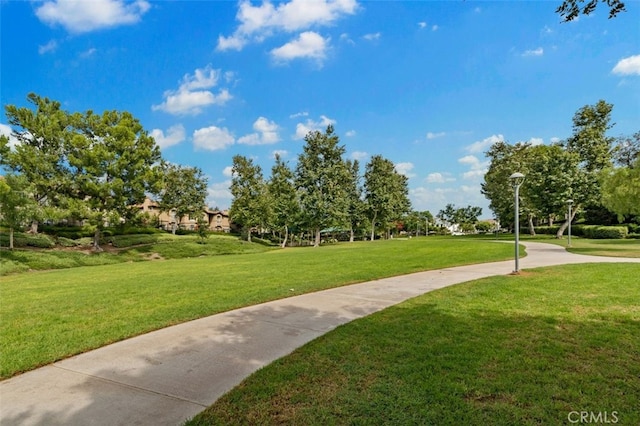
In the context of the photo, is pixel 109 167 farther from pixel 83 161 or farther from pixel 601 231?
pixel 601 231

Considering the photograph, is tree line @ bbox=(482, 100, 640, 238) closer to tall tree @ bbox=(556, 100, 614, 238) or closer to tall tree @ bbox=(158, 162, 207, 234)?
tall tree @ bbox=(556, 100, 614, 238)

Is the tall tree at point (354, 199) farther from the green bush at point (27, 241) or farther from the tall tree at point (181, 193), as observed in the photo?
the green bush at point (27, 241)

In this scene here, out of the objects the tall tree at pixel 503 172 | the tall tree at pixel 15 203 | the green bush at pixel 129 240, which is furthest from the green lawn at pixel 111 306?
the tall tree at pixel 503 172

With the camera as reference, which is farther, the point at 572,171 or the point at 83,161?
the point at 572,171

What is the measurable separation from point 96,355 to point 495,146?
5095cm

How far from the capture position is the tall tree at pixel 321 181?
38.7 meters

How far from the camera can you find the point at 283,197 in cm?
3981

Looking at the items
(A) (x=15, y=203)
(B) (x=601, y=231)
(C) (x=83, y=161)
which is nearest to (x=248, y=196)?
(C) (x=83, y=161)

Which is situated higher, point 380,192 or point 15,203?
point 380,192

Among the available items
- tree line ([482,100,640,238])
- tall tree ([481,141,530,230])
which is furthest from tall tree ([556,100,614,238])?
tall tree ([481,141,530,230])

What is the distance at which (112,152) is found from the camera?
84.6ft

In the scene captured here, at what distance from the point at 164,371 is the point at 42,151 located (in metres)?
32.2

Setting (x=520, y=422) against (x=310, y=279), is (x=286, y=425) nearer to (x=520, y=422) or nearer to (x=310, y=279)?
(x=520, y=422)

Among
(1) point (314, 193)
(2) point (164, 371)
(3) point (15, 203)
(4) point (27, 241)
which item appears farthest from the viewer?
(1) point (314, 193)
